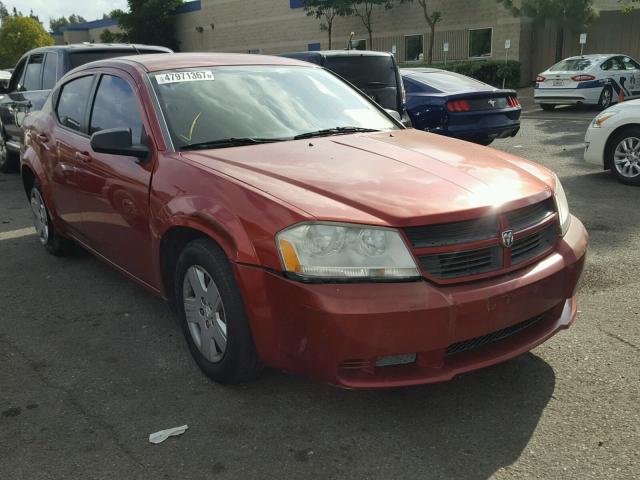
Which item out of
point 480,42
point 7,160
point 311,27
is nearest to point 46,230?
point 7,160

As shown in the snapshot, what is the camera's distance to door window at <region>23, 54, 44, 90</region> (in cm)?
873

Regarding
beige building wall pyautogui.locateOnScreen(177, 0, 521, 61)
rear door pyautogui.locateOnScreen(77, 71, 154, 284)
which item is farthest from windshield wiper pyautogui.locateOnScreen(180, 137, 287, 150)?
beige building wall pyautogui.locateOnScreen(177, 0, 521, 61)

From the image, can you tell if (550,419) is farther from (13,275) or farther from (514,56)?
(514,56)

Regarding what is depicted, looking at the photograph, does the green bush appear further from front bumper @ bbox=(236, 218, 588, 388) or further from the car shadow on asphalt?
front bumper @ bbox=(236, 218, 588, 388)

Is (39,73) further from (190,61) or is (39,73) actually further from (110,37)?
(110,37)

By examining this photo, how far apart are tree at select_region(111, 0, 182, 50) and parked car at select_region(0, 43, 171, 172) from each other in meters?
42.1

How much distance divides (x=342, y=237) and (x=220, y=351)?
0.99 m

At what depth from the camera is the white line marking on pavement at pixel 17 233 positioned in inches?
250

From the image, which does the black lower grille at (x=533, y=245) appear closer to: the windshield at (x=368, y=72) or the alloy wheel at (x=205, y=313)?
the alloy wheel at (x=205, y=313)

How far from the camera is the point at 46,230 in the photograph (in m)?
5.55

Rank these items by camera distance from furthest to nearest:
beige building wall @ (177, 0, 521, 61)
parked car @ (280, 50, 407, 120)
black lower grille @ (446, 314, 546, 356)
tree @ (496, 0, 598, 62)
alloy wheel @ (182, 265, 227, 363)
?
beige building wall @ (177, 0, 521, 61) → tree @ (496, 0, 598, 62) → parked car @ (280, 50, 407, 120) → alloy wheel @ (182, 265, 227, 363) → black lower grille @ (446, 314, 546, 356)

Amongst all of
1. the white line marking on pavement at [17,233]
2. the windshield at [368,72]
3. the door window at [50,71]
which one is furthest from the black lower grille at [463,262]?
the door window at [50,71]

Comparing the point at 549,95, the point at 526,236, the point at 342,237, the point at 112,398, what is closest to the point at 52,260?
the point at 112,398

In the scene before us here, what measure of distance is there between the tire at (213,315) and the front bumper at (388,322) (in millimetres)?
116
